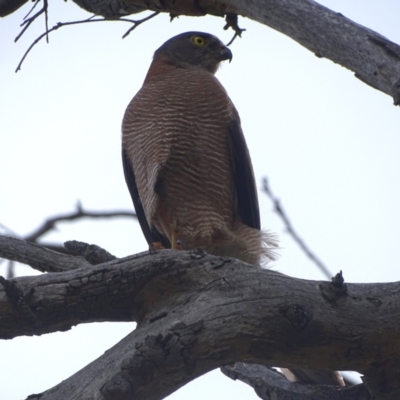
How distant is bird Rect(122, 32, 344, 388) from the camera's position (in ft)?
18.2

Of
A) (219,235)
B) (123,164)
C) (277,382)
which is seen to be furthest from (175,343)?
(123,164)

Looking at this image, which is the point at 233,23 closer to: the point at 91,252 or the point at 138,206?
the point at 91,252

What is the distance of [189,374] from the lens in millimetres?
3172

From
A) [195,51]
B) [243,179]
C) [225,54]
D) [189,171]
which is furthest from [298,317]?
[195,51]

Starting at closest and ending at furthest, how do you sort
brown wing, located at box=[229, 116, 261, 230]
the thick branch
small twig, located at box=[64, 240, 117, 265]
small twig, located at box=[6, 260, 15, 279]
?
the thick branch, small twig, located at box=[64, 240, 117, 265], small twig, located at box=[6, 260, 15, 279], brown wing, located at box=[229, 116, 261, 230]

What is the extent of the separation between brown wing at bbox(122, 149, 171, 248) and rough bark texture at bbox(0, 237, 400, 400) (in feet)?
7.75

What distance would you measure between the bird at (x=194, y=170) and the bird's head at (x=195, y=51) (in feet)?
1.68

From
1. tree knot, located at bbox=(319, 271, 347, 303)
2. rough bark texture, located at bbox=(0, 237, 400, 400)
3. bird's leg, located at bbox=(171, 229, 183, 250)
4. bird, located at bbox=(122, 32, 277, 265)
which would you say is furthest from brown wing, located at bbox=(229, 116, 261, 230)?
tree knot, located at bbox=(319, 271, 347, 303)

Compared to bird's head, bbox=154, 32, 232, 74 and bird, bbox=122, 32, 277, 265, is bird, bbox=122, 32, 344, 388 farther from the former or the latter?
bird's head, bbox=154, 32, 232, 74

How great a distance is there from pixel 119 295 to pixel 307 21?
1.55 m

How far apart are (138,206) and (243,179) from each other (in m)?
0.98

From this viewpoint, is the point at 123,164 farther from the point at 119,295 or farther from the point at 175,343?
the point at 175,343

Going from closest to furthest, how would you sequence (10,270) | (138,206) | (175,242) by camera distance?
(10,270) < (175,242) < (138,206)

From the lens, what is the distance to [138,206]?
632 centimetres
